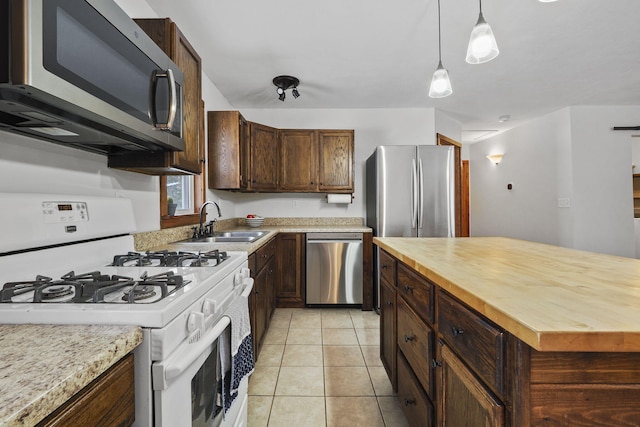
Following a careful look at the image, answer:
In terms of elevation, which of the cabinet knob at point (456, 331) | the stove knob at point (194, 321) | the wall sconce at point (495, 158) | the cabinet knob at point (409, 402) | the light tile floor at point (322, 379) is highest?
the wall sconce at point (495, 158)

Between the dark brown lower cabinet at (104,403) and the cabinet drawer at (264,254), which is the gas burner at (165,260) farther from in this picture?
the cabinet drawer at (264,254)

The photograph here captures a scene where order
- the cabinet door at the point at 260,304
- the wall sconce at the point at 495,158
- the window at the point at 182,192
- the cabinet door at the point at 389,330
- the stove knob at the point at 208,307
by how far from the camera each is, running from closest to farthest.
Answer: the stove knob at the point at 208,307 < the cabinet door at the point at 389,330 < the cabinet door at the point at 260,304 < the window at the point at 182,192 < the wall sconce at the point at 495,158

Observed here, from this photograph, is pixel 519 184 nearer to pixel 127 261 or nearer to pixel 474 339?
pixel 474 339

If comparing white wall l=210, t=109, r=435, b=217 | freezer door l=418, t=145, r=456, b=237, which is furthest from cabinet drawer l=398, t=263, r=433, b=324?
white wall l=210, t=109, r=435, b=217

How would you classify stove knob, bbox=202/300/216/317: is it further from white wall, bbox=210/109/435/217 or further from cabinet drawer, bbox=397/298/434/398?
white wall, bbox=210/109/435/217

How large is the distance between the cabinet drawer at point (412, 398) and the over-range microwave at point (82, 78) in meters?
1.47

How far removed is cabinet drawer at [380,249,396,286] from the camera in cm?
153

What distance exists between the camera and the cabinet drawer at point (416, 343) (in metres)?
1.05

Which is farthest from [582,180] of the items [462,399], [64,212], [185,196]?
[64,212]

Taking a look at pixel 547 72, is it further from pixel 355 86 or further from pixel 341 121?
pixel 341 121

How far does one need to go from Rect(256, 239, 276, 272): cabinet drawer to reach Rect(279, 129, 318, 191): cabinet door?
37.9 inches

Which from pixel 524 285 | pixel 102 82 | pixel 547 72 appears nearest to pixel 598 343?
pixel 524 285

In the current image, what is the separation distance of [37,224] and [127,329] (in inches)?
27.0

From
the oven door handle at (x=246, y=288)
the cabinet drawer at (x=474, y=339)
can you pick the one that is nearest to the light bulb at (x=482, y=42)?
the cabinet drawer at (x=474, y=339)
